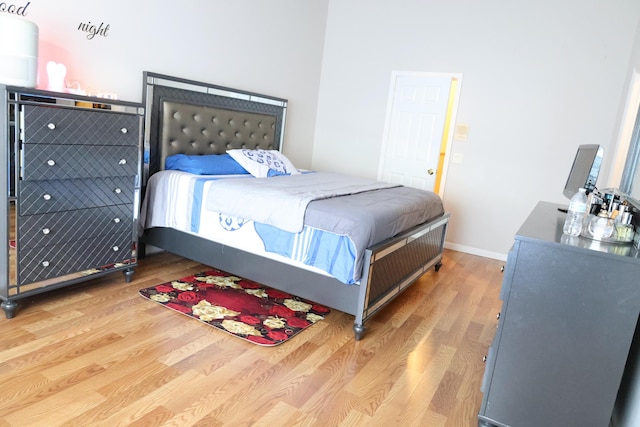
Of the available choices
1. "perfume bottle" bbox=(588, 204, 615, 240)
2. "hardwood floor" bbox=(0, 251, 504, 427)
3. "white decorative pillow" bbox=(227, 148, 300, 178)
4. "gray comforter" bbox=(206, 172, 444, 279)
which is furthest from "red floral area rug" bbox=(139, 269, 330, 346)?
"perfume bottle" bbox=(588, 204, 615, 240)

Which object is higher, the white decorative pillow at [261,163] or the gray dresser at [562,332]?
the white decorative pillow at [261,163]

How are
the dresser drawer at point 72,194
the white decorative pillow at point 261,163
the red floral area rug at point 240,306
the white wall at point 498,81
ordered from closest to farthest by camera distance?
the dresser drawer at point 72,194 < the red floral area rug at point 240,306 < the white decorative pillow at point 261,163 < the white wall at point 498,81

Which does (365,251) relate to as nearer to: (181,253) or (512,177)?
(181,253)

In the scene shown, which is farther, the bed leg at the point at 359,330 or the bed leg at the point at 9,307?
the bed leg at the point at 359,330

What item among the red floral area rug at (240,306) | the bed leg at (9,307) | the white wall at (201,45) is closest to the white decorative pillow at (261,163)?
the white wall at (201,45)

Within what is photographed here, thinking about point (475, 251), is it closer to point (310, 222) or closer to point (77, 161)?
point (310, 222)

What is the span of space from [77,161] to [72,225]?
388mm

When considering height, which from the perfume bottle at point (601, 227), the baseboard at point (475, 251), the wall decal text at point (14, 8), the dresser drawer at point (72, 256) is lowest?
the baseboard at point (475, 251)

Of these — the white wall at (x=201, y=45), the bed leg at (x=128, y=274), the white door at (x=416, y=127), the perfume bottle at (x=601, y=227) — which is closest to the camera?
the perfume bottle at (x=601, y=227)

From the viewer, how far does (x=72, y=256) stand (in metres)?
2.68

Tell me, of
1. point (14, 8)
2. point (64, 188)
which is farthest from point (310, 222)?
point (14, 8)

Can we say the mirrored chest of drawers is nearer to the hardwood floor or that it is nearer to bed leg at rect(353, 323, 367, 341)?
the hardwood floor

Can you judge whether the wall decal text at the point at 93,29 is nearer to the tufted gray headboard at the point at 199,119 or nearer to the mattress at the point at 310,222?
the tufted gray headboard at the point at 199,119

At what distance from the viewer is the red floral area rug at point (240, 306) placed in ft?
8.60
